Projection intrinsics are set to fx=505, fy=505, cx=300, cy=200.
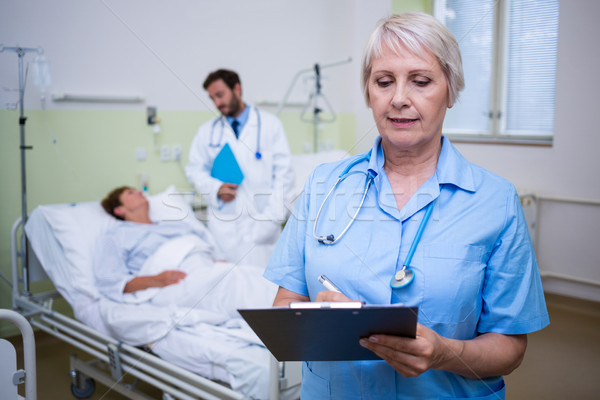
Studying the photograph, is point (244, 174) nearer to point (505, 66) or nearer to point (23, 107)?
point (23, 107)

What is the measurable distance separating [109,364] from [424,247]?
140 centimetres

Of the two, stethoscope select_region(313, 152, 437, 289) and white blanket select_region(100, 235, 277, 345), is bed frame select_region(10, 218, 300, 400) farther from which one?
stethoscope select_region(313, 152, 437, 289)

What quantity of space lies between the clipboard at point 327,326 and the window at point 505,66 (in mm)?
1552

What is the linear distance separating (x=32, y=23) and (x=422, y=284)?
1.52 metres

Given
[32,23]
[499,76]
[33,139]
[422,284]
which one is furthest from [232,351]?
[499,76]

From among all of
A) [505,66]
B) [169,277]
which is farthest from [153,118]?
[505,66]

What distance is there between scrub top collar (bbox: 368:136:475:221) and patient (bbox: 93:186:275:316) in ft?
3.26

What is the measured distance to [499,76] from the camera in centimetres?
248

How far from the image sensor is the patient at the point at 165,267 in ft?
5.70

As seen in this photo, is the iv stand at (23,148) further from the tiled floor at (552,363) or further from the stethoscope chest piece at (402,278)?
the stethoscope chest piece at (402,278)

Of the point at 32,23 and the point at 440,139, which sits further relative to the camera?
the point at 32,23

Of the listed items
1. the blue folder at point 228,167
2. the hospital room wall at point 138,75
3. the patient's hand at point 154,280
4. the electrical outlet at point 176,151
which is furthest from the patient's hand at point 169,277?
the electrical outlet at point 176,151

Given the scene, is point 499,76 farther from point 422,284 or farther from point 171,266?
point 422,284

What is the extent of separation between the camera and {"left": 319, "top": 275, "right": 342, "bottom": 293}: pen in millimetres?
730
